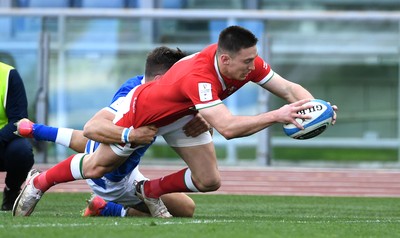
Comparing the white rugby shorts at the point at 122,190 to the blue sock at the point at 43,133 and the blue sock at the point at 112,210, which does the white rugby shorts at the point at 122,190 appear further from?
the blue sock at the point at 43,133

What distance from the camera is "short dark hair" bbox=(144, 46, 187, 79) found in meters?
7.97

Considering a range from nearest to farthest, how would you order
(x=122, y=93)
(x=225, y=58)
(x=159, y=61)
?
(x=225, y=58) < (x=159, y=61) < (x=122, y=93)

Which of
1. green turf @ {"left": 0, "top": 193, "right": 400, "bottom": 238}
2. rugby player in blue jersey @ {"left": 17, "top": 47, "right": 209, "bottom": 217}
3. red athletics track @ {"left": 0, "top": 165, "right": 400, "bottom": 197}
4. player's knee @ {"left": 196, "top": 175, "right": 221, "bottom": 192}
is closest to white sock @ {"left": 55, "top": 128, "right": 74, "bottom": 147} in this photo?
rugby player in blue jersey @ {"left": 17, "top": 47, "right": 209, "bottom": 217}

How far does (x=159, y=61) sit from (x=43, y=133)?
1.07 metres

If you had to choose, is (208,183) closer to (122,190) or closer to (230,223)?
(122,190)

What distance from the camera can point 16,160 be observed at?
829 cm

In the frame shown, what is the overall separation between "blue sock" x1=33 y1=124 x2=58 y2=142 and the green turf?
59cm

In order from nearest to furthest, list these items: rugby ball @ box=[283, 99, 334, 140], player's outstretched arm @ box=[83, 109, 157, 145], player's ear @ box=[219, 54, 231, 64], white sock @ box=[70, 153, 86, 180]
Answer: rugby ball @ box=[283, 99, 334, 140], player's ear @ box=[219, 54, 231, 64], player's outstretched arm @ box=[83, 109, 157, 145], white sock @ box=[70, 153, 86, 180]

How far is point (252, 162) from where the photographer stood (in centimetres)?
1562

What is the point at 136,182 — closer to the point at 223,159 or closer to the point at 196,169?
the point at 196,169

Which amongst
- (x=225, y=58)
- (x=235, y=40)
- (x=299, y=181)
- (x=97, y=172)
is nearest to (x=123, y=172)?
(x=97, y=172)

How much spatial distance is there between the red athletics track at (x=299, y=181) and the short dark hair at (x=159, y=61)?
12.6 feet

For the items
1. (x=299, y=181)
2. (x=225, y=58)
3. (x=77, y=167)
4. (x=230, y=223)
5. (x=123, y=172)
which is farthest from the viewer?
(x=299, y=181)

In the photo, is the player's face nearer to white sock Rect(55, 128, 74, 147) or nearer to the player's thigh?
the player's thigh
